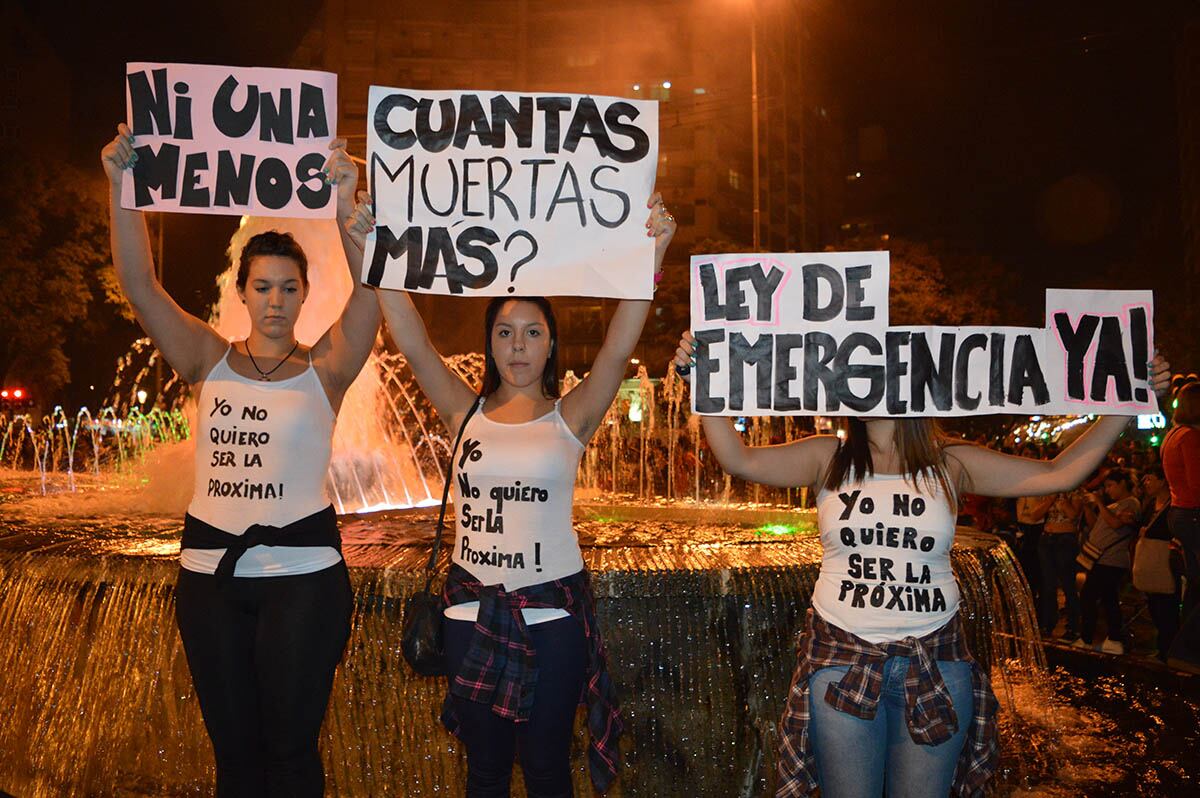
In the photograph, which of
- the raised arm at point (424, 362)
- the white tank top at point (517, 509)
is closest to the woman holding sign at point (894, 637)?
the white tank top at point (517, 509)

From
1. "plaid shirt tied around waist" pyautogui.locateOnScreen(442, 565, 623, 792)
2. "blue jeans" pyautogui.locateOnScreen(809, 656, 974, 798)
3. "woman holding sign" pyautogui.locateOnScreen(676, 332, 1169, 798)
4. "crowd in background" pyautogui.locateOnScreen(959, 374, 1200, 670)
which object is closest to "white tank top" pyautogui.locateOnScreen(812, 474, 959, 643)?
"woman holding sign" pyautogui.locateOnScreen(676, 332, 1169, 798)

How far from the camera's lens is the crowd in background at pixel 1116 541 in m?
6.64

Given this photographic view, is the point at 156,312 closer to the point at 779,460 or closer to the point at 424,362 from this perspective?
the point at 424,362

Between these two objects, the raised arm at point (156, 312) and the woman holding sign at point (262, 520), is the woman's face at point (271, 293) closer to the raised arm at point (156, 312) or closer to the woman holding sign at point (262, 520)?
the woman holding sign at point (262, 520)

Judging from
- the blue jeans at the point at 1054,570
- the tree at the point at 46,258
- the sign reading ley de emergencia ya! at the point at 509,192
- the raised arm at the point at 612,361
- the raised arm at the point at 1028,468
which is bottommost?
the blue jeans at the point at 1054,570

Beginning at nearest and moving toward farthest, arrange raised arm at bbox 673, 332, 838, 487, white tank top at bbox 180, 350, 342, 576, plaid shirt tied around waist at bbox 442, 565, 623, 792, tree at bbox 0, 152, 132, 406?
plaid shirt tied around waist at bbox 442, 565, 623, 792 → white tank top at bbox 180, 350, 342, 576 → raised arm at bbox 673, 332, 838, 487 → tree at bbox 0, 152, 132, 406

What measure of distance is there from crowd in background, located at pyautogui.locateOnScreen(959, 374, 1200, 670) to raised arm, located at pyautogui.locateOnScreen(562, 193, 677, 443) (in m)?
4.28

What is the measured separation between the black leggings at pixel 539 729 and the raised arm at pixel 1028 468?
131 centimetres

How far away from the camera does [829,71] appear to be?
292 feet

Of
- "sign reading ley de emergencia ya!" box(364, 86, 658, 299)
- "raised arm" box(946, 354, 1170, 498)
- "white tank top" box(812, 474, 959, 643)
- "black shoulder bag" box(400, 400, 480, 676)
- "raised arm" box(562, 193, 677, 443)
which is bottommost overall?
"black shoulder bag" box(400, 400, 480, 676)

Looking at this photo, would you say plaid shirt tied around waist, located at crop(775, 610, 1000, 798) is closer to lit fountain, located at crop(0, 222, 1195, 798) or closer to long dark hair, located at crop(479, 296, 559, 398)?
long dark hair, located at crop(479, 296, 559, 398)

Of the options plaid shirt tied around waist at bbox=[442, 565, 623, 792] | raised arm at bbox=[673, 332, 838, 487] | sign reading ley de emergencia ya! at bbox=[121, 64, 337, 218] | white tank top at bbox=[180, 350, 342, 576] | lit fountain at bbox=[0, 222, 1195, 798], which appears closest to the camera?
plaid shirt tied around waist at bbox=[442, 565, 623, 792]

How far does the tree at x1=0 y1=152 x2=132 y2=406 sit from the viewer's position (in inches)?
996

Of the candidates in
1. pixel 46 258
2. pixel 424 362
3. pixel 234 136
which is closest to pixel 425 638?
pixel 424 362
